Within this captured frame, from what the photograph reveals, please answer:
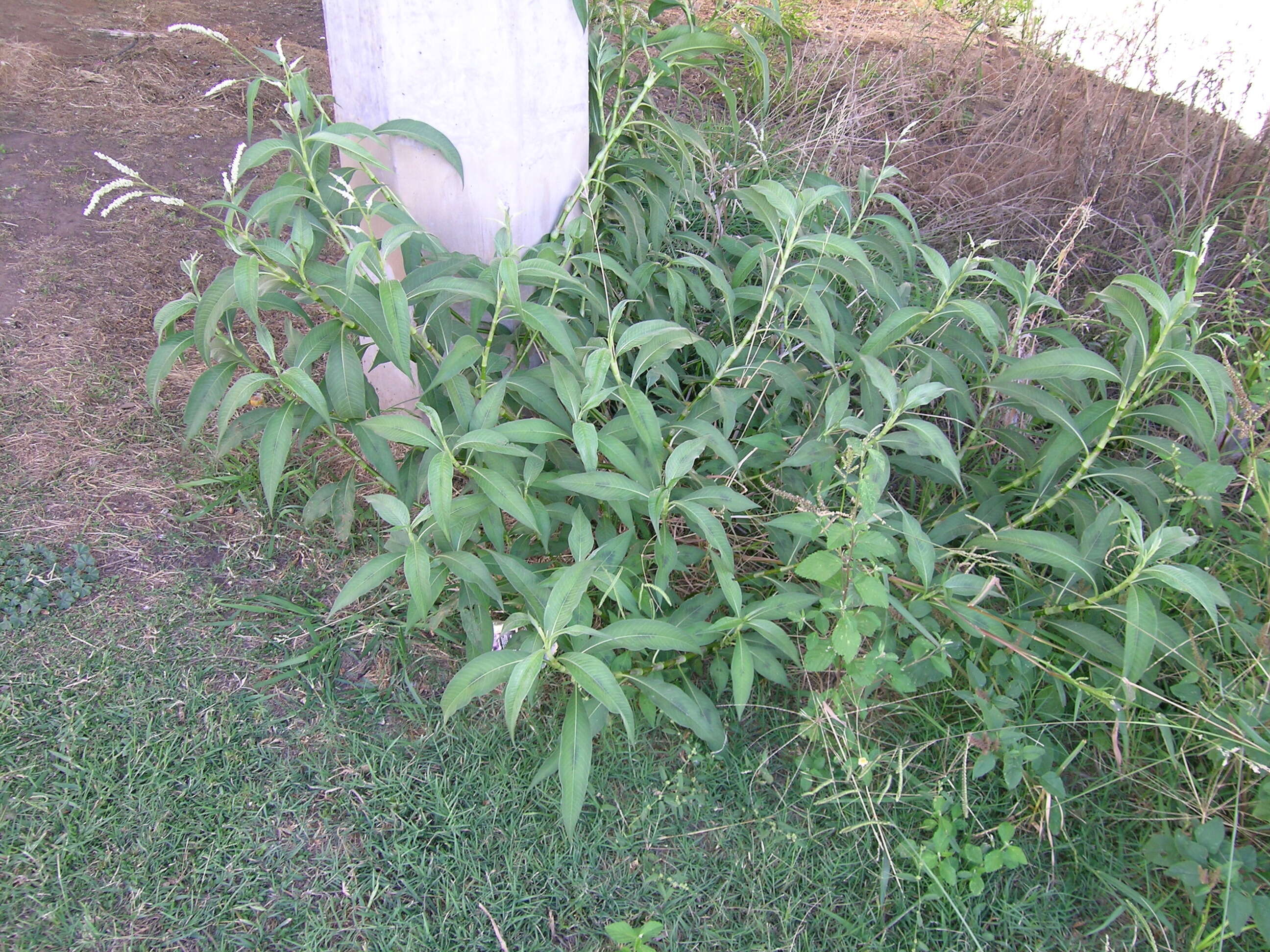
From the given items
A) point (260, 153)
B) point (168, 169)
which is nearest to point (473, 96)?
point (260, 153)

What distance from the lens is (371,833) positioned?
1957mm

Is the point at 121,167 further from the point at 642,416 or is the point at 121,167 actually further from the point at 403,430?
the point at 642,416

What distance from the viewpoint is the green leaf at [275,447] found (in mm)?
1917

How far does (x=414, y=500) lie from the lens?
215cm

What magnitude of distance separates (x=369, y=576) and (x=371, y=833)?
0.61m

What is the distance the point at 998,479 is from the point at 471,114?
5.72 feet

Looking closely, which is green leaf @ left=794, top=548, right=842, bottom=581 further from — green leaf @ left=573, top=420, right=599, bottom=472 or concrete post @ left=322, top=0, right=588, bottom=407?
concrete post @ left=322, top=0, right=588, bottom=407

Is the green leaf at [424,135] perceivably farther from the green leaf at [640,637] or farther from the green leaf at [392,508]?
the green leaf at [640,637]

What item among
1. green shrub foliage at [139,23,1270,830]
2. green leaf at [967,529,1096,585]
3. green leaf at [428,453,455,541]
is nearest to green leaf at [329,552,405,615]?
green shrub foliage at [139,23,1270,830]

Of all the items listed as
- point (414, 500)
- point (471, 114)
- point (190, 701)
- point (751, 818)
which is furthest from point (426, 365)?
point (751, 818)

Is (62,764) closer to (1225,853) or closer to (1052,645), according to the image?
(1052,645)

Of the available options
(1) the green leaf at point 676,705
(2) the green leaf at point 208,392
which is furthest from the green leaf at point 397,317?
(1) the green leaf at point 676,705

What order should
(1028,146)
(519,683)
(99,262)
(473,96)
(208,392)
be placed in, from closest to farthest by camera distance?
1. (519,683)
2. (208,392)
3. (473,96)
4. (99,262)
5. (1028,146)

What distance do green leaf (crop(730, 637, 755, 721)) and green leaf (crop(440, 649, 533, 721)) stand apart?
1.54 feet
